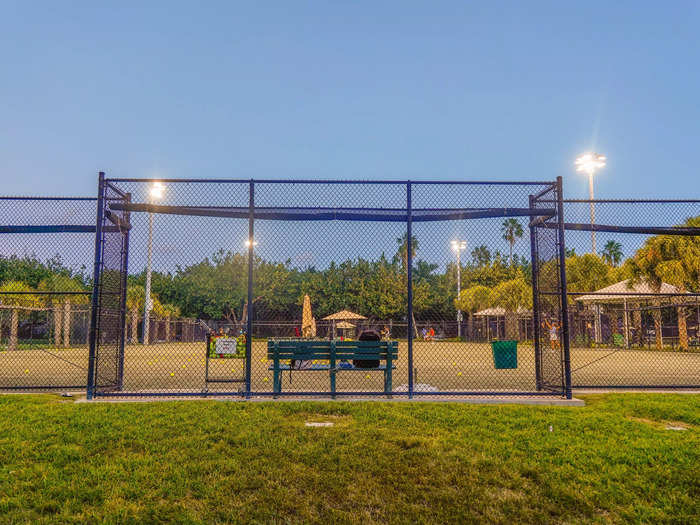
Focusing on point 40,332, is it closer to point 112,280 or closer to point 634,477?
point 112,280

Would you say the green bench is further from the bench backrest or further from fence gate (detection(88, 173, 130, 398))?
fence gate (detection(88, 173, 130, 398))

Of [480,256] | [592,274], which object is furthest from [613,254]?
[592,274]

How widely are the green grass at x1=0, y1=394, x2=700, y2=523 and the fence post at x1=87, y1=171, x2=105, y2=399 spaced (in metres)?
0.79

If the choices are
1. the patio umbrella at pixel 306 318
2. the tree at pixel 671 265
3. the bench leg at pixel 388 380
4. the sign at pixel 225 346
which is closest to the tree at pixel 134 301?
the patio umbrella at pixel 306 318

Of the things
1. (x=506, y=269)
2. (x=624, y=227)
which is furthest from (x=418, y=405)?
(x=506, y=269)

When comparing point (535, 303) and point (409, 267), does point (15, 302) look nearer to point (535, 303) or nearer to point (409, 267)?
point (409, 267)

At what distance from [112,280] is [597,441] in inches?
291

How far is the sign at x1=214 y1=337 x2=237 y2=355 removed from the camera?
27.6 ft

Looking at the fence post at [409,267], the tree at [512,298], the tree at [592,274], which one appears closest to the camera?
the fence post at [409,267]

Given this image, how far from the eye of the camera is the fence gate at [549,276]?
782 cm

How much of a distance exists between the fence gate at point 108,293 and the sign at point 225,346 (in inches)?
61.2

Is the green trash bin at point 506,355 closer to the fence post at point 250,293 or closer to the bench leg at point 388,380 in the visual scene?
the bench leg at point 388,380

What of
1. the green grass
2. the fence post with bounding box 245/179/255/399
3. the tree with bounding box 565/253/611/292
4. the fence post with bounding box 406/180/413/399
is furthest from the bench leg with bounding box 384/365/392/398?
the tree with bounding box 565/253/611/292

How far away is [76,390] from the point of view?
8203mm
